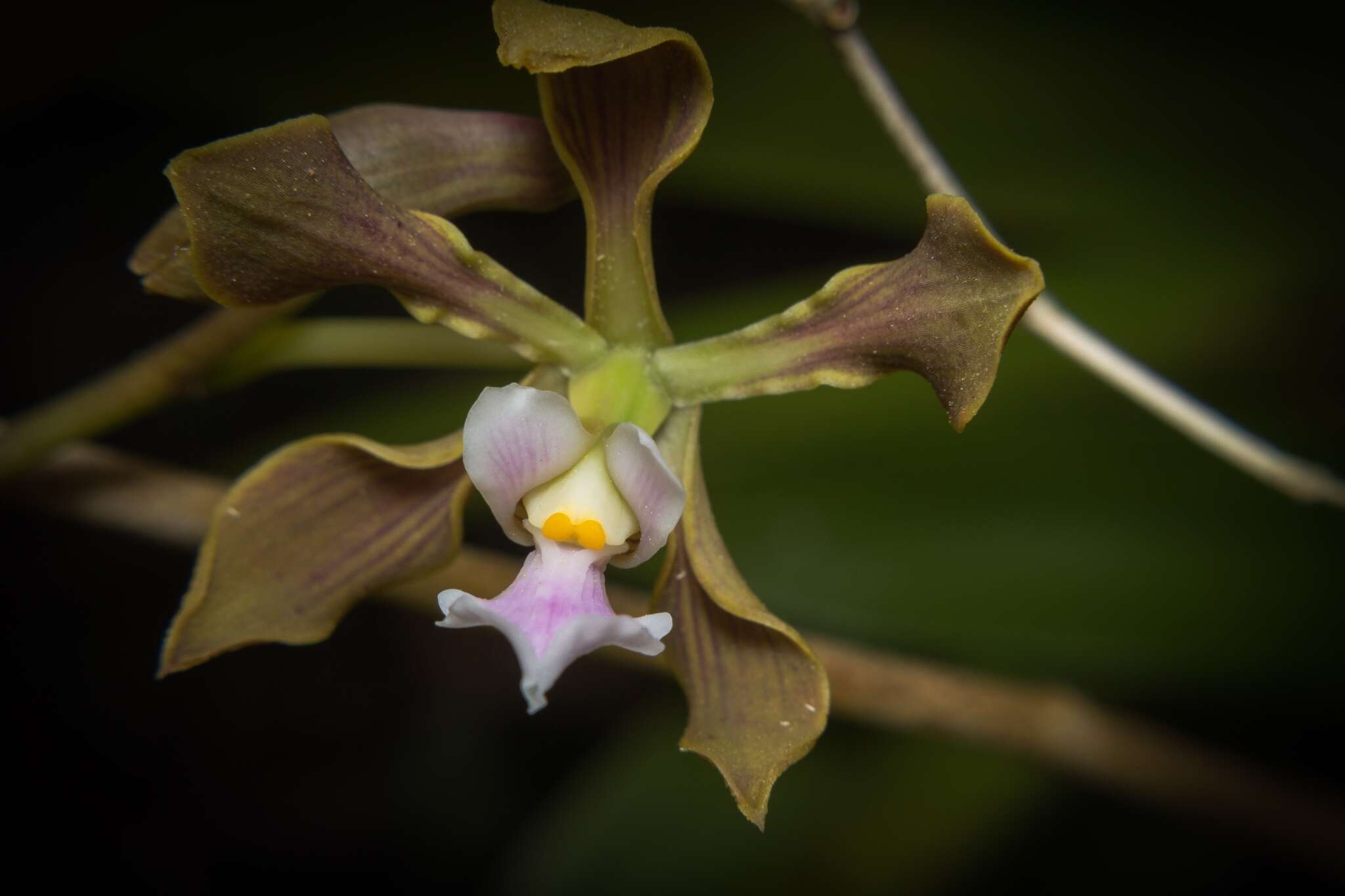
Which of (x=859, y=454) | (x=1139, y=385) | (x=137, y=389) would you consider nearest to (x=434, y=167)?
(x=137, y=389)

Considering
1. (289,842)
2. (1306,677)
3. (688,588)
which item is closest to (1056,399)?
(1306,677)

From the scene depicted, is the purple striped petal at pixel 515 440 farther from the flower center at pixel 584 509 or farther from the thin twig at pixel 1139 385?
the thin twig at pixel 1139 385

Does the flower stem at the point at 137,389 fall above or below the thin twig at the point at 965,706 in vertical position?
above

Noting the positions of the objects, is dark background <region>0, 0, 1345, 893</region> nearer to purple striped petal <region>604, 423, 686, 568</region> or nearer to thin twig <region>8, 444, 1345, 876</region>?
thin twig <region>8, 444, 1345, 876</region>

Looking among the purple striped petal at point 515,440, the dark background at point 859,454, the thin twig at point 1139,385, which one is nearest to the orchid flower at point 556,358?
the purple striped petal at point 515,440

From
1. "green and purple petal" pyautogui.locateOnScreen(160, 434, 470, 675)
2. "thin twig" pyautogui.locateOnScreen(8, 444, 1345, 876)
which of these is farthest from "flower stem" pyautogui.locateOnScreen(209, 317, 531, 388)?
"green and purple petal" pyautogui.locateOnScreen(160, 434, 470, 675)

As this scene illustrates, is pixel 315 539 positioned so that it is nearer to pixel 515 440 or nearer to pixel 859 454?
pixel 515 440
